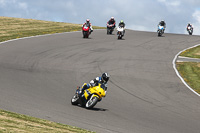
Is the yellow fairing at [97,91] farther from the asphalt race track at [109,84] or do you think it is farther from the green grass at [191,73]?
the green grass at [191,73]

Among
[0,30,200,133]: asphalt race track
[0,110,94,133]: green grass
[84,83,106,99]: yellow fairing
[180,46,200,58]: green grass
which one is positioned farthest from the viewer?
[180,46,200,58]: green grass

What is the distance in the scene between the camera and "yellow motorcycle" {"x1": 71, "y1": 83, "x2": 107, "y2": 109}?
11.8 meters

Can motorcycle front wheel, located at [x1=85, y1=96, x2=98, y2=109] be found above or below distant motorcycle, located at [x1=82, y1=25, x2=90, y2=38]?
below

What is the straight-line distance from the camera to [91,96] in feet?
39.2

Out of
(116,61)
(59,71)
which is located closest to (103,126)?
(59,71)

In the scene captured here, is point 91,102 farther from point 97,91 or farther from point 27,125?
point 27,125

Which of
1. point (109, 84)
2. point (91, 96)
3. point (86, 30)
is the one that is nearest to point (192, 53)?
point (86, 30)

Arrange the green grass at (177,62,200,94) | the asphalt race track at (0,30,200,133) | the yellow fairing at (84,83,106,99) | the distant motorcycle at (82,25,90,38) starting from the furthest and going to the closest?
the distant motorcycle at (82,25,90,38) < the green grass at (177,62,200,94) < the yellow fairing at (84,83,106,99) < the asphalt race track at (0,30,200,133)

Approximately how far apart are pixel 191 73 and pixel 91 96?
1010 centimetres

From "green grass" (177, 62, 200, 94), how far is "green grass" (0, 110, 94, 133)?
31.8 feet

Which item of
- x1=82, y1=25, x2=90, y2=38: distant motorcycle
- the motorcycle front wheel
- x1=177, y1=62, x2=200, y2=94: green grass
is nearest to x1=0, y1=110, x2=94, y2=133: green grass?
the motorcycle front wheel

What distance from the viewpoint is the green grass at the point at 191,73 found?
17900 mm

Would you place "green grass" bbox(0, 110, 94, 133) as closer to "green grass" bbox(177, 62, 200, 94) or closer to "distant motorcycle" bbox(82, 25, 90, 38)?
"green grass" bbox(177, 62, 200, 94)

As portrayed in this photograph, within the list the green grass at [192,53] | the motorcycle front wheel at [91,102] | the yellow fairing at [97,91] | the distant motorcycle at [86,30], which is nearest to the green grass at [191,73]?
the green grass at [192,53]
